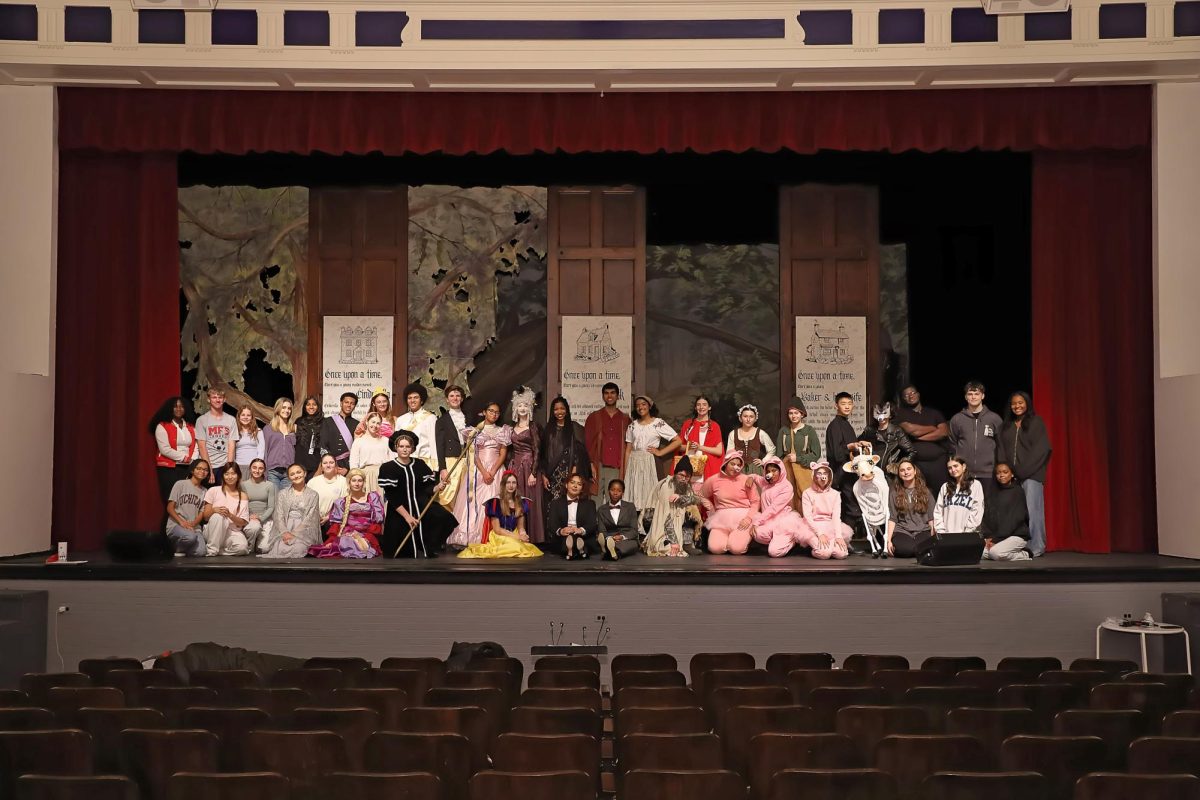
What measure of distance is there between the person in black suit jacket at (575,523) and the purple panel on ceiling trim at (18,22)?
17.3 ft

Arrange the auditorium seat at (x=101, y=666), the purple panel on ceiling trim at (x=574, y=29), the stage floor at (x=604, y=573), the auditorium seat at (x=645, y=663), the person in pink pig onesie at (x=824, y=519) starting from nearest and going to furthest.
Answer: the auditorium seat at (x=101, y=666)
the auditorium seat at (x=645, y=663)
the stage floor at (x=604, y=573)
the person in pink pig onesie at (x=824, y=519)
the purple panel on ceiling trim at (x=574, y=29)

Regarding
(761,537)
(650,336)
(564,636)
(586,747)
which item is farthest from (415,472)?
(586,747)

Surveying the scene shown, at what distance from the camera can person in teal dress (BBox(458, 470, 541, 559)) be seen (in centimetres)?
934

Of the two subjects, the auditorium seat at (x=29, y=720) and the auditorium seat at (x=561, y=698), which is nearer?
the auditorium seat at (x=29, y=720)

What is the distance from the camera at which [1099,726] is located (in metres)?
4.38

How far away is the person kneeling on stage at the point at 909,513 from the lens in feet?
30.8

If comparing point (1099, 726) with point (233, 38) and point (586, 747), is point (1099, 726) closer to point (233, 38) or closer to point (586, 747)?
point (586, 747)

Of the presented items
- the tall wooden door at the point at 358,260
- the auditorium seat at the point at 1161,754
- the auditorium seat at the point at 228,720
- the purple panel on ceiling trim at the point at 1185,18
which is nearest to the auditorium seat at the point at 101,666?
the auditorium seat at the point at 228,720

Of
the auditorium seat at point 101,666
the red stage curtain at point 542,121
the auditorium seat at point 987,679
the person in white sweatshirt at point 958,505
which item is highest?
the red stage curtain at point 542,121

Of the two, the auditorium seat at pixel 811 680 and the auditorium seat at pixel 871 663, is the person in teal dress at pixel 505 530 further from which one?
the auditorium seat at pixel 811 680

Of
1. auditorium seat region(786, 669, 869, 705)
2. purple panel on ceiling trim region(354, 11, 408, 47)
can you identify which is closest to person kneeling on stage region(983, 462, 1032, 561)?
auditorium seat region(786, 669, 869, 705)

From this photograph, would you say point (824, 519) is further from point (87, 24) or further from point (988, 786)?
point (87, 24)

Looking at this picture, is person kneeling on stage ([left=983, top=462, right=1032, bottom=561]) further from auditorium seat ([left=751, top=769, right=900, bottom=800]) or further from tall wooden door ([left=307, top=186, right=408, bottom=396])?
auditorium seat ([left=751, top=769, right=900, bottom=800])

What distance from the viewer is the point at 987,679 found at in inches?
213
